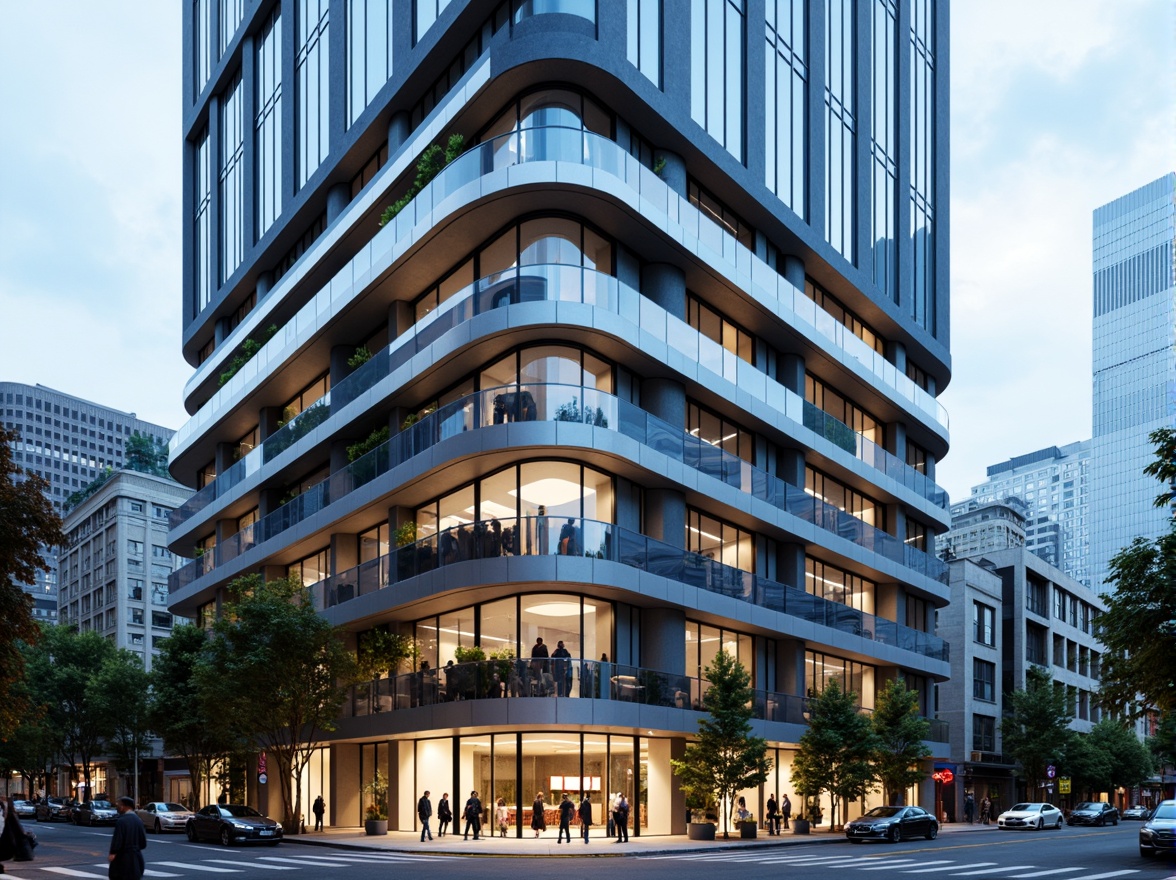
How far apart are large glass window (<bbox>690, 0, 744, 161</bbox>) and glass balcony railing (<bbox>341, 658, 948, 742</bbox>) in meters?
20.6

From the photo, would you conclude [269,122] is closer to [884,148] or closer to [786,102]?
[786,102]

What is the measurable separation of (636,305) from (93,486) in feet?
361

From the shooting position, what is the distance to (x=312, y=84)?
187 ft

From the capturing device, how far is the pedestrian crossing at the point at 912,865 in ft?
90.4

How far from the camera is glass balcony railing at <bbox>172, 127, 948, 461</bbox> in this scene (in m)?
39.4

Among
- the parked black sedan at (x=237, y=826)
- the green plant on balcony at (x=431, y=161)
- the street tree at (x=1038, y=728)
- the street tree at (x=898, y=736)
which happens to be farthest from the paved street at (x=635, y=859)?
the street tree at (x=1038, y=728)

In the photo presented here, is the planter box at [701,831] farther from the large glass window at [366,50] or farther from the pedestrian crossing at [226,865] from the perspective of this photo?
the large glass window at [366,50]

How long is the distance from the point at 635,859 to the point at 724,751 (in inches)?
364

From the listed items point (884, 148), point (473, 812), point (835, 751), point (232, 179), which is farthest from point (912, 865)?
point (232, 179)

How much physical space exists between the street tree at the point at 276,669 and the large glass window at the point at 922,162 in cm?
3497

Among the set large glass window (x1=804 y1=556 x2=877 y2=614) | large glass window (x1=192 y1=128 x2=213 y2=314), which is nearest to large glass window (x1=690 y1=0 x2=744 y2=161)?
large glass window (x1=804 y1=556 x2=877 y2=614)

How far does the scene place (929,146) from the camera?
67375mm

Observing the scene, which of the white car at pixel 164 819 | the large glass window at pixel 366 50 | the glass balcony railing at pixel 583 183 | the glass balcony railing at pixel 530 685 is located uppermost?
the large glass window at pixel 366 50

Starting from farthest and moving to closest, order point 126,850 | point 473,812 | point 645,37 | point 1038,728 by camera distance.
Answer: point 1038,728, point 645,37, point 473,812, point 126,850
